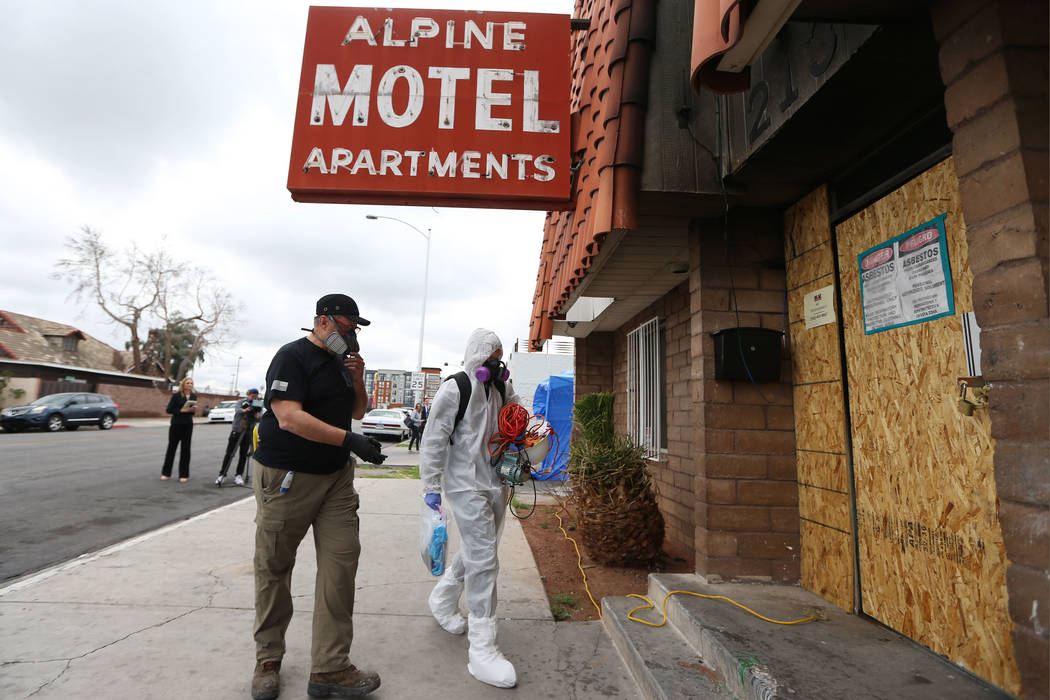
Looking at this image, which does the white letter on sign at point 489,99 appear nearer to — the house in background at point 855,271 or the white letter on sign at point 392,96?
the white letter on sign at point 392,96

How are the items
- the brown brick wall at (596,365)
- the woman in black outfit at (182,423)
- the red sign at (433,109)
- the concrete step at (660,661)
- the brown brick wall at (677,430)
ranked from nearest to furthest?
the concrete step at (660,661)
the red sign at (433,109)
the brown brick wall at (677,430)
the woman in black outfit at (182,423)
the brown brick wall at (596,365)

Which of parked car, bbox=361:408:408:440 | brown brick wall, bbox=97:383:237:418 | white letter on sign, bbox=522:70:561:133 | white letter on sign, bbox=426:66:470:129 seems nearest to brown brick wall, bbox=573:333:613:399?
white letter on sign, bbox=522:70:561:133

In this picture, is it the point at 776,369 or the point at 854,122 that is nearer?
the point at 854,122

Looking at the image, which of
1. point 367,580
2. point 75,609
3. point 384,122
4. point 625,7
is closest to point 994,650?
point 367,580

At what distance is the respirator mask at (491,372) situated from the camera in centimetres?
309

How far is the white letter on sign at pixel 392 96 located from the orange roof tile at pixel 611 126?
1.26 m

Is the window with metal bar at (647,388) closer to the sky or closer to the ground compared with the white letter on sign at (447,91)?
closer to the ground

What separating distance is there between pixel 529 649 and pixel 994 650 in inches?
85.4

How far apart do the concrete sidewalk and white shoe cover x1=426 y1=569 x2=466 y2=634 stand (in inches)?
3.4

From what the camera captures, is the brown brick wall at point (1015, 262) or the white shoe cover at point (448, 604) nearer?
A: the brown brick wall at point (1015, 262)

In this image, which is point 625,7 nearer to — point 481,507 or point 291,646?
point 481,507

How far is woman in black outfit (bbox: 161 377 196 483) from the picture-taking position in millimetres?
7910

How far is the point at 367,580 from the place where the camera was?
4078 millimetres

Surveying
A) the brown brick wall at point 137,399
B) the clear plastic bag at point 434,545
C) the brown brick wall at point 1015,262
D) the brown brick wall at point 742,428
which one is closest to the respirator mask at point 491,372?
the clear plastic bag at point 434,545
